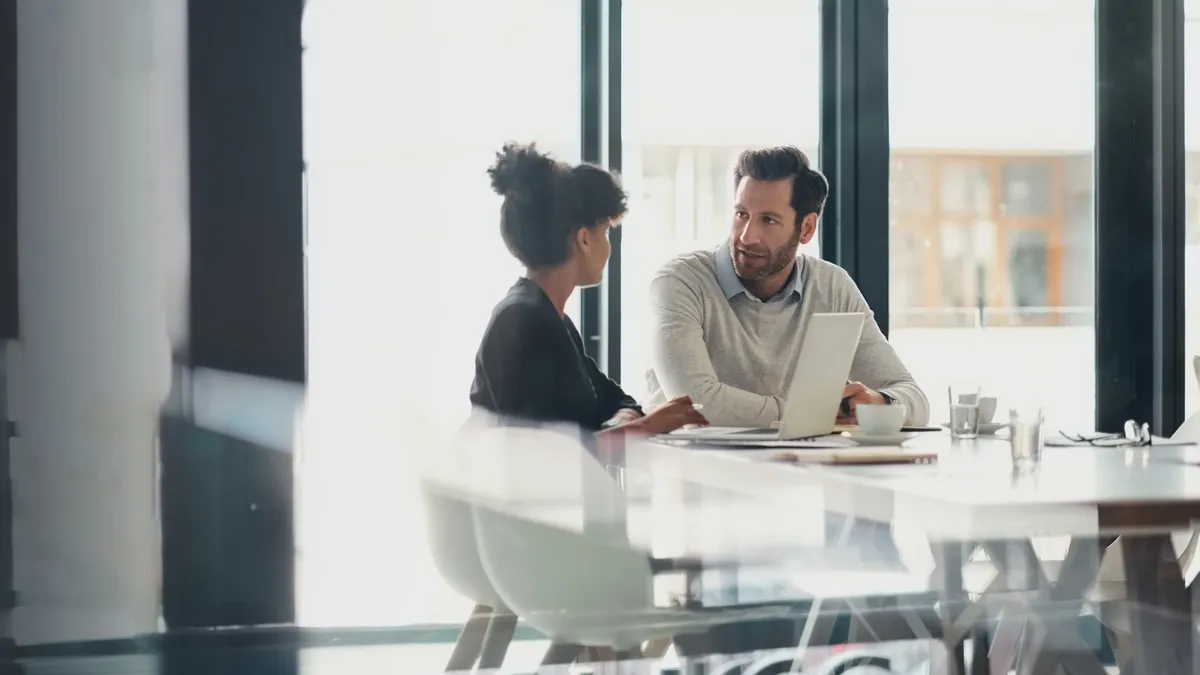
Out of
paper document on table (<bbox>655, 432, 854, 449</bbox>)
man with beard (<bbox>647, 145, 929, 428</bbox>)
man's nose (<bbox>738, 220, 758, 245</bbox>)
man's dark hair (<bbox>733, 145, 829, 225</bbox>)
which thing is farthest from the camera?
man's dark hair (<bbox>733, 145, 829, 225</bbox>)

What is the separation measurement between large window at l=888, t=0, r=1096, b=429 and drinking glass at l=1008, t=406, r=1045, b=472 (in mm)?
1892

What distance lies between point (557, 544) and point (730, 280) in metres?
1.08

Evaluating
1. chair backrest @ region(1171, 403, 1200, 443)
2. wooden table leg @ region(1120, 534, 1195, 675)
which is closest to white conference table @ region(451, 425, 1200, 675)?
wooden table leg @ region(1120, 534, 1195, 675)

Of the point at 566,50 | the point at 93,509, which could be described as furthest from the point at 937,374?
the point at 93,509

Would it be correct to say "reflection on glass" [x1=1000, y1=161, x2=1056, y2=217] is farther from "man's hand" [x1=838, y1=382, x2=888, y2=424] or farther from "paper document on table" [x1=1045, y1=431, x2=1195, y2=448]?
"paper document on table" [x1=1045, y1=431, x2=1195, y2=448]

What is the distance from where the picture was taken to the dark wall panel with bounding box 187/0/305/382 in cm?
330

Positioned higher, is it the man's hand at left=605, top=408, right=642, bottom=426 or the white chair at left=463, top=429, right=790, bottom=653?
the man's hand at left=605, top=408, right=642, bottom=426

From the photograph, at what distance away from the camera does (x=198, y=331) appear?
334 centimetres

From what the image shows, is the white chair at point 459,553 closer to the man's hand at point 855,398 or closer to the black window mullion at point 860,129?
the man's hand at point 855,398

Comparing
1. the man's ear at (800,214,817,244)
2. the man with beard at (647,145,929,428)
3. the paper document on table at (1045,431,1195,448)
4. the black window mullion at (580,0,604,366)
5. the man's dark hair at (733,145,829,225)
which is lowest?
the paper document on table at (1045,431,1195,448)

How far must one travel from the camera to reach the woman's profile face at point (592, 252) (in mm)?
2441

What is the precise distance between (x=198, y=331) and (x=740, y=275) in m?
1.46

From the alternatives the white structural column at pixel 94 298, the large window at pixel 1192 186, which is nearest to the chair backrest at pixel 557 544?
the white structural column at pixel 94 298

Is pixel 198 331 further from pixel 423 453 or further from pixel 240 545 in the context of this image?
pixel 423 453
